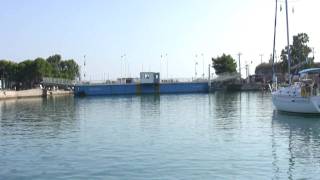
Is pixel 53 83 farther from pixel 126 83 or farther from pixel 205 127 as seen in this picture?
pixel 205 127

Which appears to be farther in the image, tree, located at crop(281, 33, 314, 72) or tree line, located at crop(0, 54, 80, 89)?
tree line, located at crop(0, 54, 80, 89)

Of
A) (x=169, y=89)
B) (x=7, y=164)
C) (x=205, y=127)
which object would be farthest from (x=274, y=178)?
(x=169, y=89)

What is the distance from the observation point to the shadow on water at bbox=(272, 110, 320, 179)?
86.6 feet

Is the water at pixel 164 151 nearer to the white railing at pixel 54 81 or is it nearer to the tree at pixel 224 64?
the white railing at pixel 54 81

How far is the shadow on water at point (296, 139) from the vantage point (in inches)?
1039

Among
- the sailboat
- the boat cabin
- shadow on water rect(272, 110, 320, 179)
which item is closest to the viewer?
shadow on water rect(272, 110, 320, 179)

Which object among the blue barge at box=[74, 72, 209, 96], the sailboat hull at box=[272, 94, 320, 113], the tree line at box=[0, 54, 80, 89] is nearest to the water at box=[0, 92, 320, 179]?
the sailboat hull at box=[272, 94, 320, 113]

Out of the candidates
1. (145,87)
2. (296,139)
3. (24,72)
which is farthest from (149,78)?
(296,139)

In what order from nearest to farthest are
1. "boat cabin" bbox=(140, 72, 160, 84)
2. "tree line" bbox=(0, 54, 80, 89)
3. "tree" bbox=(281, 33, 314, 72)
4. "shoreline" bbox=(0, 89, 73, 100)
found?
"shoreline" bbox=(0, 89, 73, 100) → "tree" bbox=(281, 33, 314, 72) → "boat cabin" bbox=(140, 72, 160, 84) → "tree line" bbox=(0, 54, 80, 89)

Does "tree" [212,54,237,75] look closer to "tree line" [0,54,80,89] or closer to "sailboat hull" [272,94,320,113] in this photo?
"tree line" [0,54,80,89]

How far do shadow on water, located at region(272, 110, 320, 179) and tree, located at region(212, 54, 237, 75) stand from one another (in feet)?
447

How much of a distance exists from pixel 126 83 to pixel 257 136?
452 ft

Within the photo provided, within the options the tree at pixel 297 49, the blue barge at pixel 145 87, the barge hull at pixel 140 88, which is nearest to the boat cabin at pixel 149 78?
the blue barge at pixel 145 87

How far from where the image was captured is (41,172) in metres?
24.8
